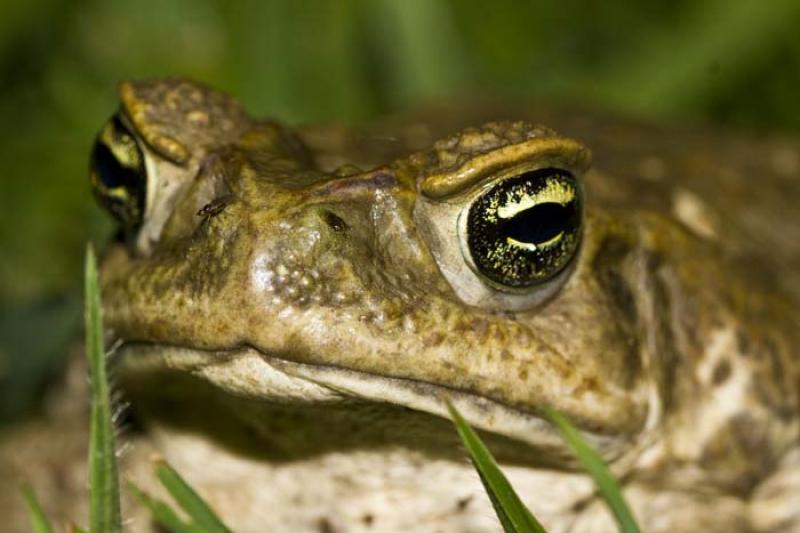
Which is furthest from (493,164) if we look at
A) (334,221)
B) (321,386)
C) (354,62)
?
(354,62)

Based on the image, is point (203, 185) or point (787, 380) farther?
point (787, 380)

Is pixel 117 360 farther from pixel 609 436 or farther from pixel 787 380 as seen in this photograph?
pixel 787 380

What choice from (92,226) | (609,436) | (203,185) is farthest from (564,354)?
(92,226)

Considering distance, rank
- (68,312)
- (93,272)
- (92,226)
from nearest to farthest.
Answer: (93,272) < (68,312) < (92,226)

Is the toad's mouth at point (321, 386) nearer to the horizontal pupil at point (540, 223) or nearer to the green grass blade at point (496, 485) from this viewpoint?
the green grass blade at point (496, 485)

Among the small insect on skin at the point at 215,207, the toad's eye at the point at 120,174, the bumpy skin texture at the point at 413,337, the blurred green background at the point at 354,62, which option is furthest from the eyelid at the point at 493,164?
the blurred green background at the point at 354,62

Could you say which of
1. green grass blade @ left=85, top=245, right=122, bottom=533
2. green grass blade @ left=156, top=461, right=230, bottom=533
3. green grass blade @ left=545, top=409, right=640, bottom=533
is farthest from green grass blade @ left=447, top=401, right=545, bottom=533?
green grass blade @ left=85, top=245, right=122, bottom=533

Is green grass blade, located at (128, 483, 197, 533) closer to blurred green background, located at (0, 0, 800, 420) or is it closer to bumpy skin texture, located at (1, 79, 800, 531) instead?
bumpy skin texture, located at (1, 79, 800, 531)
